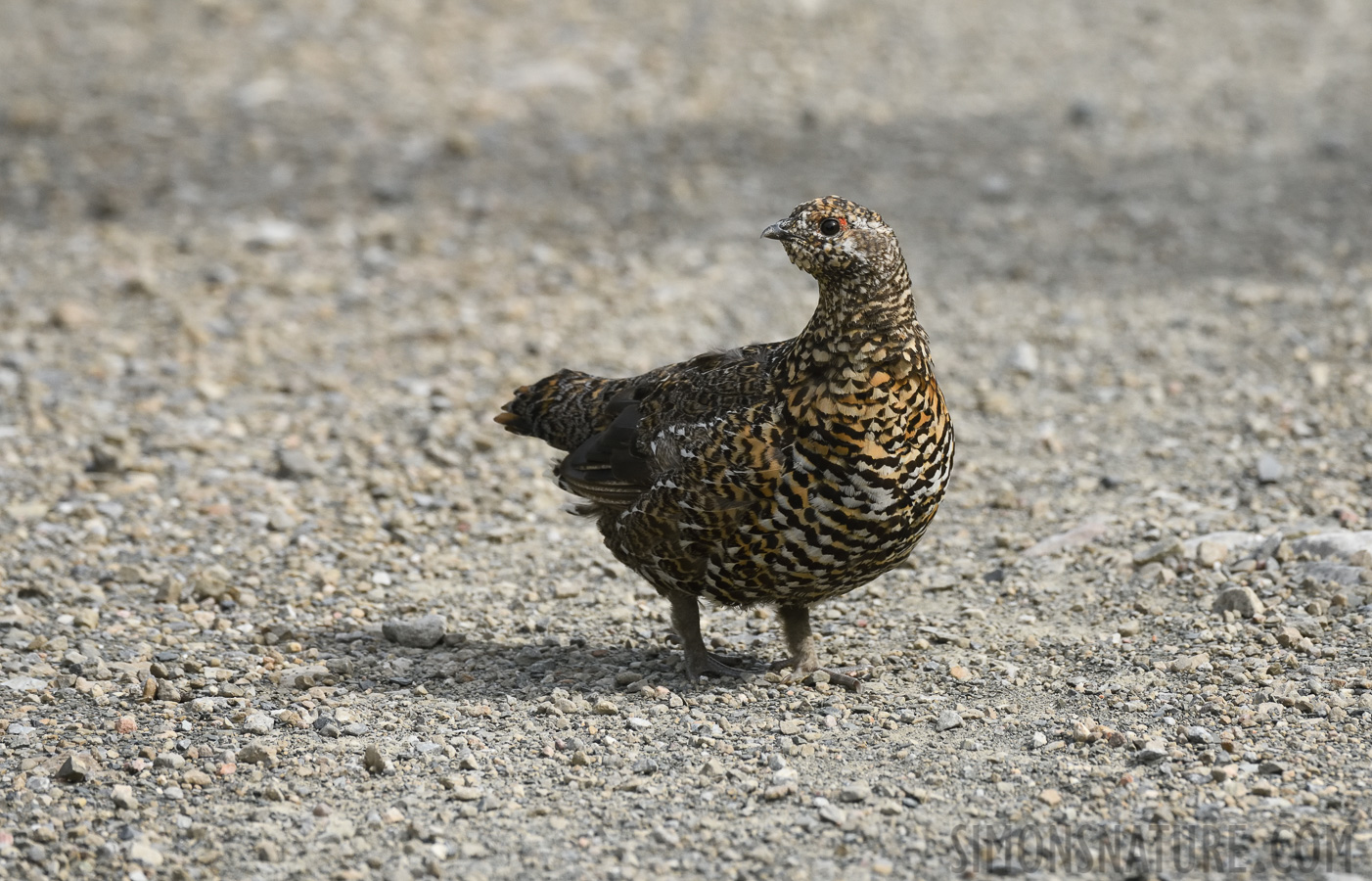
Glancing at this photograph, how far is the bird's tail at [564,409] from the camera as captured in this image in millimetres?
6105

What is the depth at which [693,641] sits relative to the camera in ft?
19.1

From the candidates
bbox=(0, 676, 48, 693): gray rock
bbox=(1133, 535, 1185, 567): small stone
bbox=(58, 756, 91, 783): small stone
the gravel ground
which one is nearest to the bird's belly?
the gravel ground

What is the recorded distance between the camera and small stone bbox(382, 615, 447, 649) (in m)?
6.18

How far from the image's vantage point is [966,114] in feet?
42.2

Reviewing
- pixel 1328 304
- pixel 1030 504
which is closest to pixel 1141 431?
pixel 1030 504

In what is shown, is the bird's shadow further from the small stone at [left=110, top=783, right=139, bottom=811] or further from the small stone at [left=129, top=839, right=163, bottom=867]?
the small stone at [left=129, top=839, right=163, bottom=867]

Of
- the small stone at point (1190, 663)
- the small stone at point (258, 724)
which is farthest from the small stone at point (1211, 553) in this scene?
the small stone at point (258, 724)

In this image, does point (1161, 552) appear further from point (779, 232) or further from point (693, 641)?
point (779, 232)

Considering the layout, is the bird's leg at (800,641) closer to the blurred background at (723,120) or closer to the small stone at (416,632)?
the small stone at (416,632)

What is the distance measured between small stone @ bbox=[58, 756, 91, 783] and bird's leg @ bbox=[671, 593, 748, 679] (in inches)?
85.0

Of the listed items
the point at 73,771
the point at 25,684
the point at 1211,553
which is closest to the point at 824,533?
the point at 1211,553

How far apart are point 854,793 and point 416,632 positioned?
219 cm

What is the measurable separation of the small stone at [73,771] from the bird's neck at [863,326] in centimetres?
278

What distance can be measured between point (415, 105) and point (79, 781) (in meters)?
8.67
